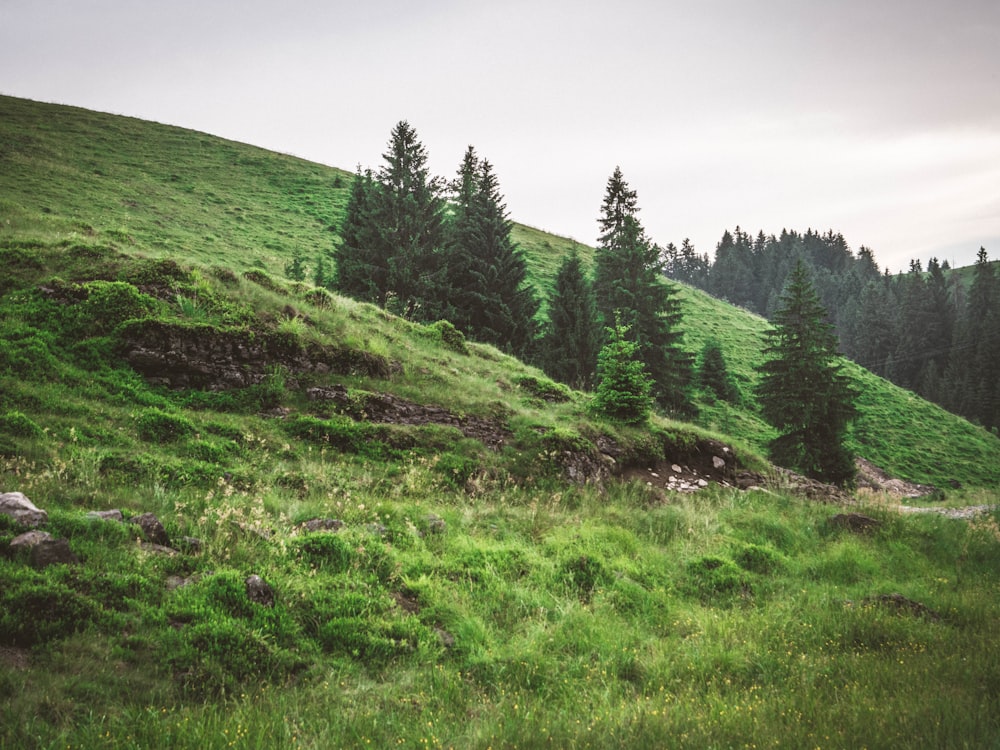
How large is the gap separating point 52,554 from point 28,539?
0.26 meters

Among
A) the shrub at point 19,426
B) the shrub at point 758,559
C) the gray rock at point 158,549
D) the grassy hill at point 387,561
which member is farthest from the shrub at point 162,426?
the shrub at point 758,559

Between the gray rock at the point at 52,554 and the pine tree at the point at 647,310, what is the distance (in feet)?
74.9

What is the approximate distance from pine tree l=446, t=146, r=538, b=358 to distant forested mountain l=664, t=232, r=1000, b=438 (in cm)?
1638

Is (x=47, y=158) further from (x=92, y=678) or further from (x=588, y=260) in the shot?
(x=588, y=260)

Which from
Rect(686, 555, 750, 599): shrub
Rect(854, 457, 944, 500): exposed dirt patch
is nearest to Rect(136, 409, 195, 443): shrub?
Rect(686, 555, 750, 599): shrub

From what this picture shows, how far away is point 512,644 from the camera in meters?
5.04

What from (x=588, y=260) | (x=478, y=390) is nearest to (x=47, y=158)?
(x=478, y=390)

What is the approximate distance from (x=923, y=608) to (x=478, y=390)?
9.75 meters

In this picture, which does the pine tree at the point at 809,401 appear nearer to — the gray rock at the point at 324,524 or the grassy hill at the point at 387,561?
the grassy hill at the point at 387,561

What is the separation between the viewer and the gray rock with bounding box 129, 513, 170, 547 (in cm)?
517

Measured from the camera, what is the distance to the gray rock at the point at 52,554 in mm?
4160

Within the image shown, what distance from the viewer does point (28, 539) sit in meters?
4.25

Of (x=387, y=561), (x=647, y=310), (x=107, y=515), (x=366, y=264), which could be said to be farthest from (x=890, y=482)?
(x=107, y=515)

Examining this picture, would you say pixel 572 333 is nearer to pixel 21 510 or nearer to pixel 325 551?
pixel 325 551
